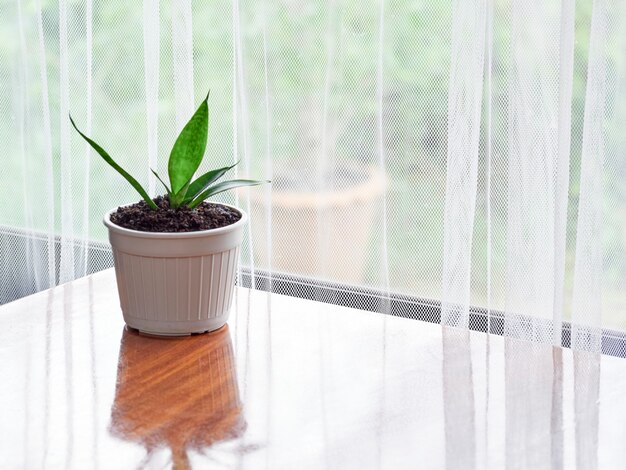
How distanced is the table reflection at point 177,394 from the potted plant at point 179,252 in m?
0.03

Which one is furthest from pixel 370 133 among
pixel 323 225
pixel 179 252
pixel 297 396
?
pixel 297 396

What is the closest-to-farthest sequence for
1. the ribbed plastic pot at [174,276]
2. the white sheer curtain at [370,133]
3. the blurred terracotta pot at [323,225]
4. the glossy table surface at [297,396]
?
the glossy table surface at [297,396] → the ribbed plastic pot at [174,276] → the white sheer curtain at [370,133] → the blurred terracotta pot at [323,225]

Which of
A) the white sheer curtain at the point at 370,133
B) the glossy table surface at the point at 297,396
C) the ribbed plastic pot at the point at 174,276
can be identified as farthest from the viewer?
the white sheer curtain at the point at 370,133

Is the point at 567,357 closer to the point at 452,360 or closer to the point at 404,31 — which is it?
the point at 452,360

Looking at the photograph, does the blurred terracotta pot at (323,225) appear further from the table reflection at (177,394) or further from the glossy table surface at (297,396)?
the table reflection at (177,394)

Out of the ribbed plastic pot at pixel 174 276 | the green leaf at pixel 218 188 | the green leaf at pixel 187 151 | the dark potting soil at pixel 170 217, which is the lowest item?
the ribbed plastic pot at pixel 174 276

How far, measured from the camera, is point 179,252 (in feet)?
4.32

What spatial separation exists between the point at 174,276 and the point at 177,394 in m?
0.20

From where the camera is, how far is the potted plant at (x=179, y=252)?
132 centimetres

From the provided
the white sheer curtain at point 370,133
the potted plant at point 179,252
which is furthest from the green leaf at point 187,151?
the white sheer curtain at point 370,133

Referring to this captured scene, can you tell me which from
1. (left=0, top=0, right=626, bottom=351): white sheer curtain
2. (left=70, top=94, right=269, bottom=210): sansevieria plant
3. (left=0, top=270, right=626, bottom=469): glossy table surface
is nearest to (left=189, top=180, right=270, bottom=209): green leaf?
(left=70, top=94, right=269, bottom=210): sansevieria plant

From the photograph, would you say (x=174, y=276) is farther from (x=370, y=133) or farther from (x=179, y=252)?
(x=370, y=133)

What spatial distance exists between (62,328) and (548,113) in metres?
1.05

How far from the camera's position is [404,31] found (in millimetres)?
2119
